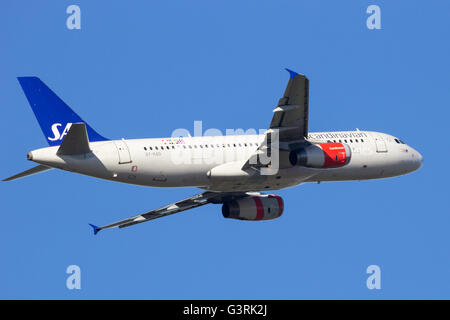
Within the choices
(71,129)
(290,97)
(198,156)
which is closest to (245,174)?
(198,156)

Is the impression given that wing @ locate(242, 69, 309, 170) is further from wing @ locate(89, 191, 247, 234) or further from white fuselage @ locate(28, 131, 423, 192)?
wing @ locate(89, 191, 247, 234)

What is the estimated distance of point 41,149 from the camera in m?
50.3

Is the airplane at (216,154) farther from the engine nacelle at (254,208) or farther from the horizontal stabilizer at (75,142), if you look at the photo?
the engine nacelle at (254,208)

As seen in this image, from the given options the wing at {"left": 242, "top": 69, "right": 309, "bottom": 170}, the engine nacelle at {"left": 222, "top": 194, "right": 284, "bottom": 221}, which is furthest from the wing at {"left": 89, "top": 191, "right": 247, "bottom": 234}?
the wing at {"left": 242, "top": 69, "right": 309, "bottom": 170}

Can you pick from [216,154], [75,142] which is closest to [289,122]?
[216,154]

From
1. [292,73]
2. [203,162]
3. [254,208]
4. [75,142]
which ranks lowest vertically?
[254,208]

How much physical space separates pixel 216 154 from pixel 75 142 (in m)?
8.76

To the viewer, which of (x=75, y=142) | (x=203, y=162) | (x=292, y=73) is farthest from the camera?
(x=203, y=162)

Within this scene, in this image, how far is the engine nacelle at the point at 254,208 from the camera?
198ft

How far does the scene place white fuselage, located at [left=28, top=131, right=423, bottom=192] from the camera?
51.3 m

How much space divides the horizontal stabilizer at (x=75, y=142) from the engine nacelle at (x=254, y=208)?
13013 mm

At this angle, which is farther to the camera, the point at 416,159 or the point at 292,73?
the point at 416,159

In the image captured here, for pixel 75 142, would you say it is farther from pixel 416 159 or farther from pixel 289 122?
pixel 416 159

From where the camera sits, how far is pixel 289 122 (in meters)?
52.0
